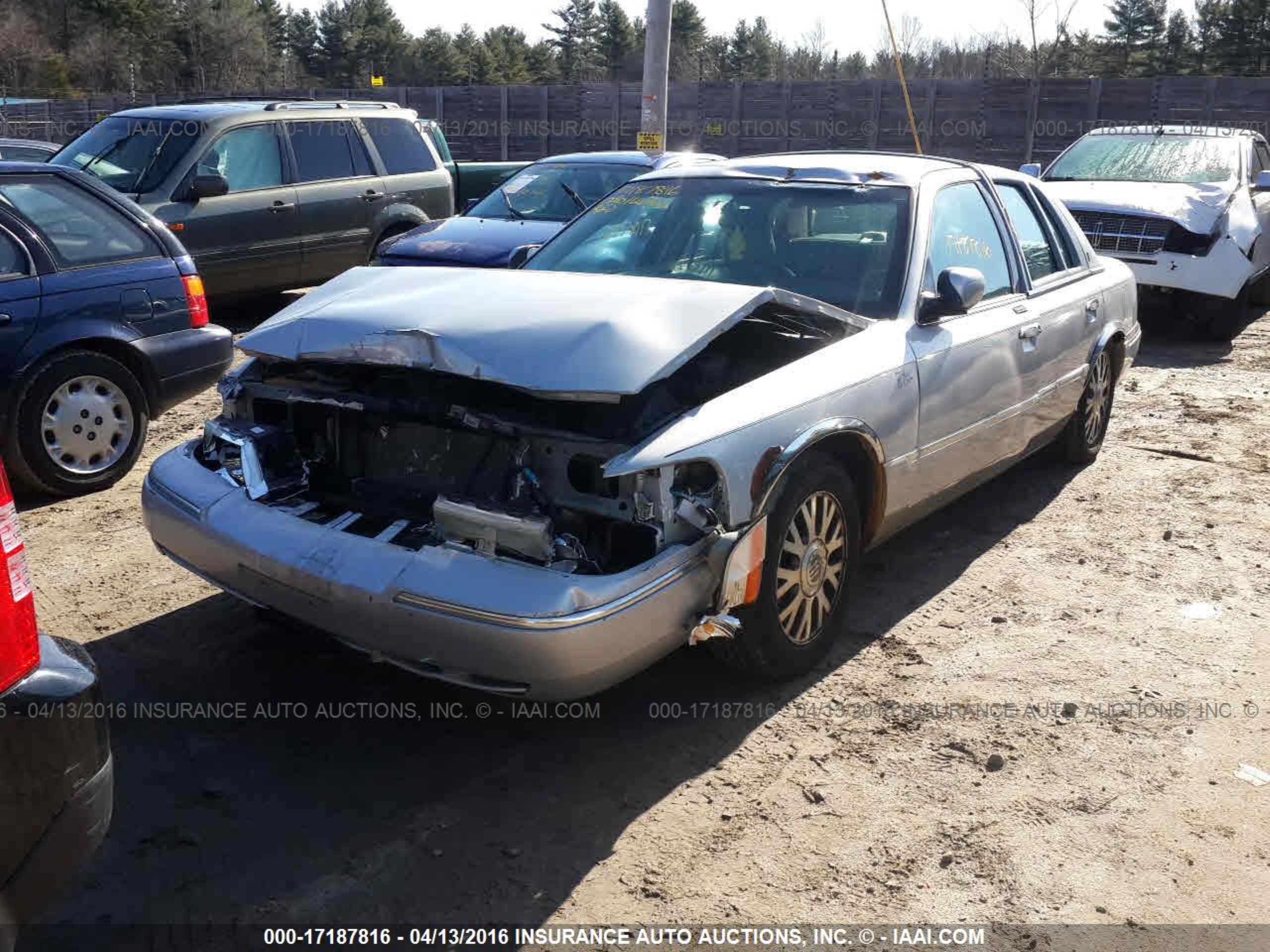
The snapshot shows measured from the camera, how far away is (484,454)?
3656 millimetres

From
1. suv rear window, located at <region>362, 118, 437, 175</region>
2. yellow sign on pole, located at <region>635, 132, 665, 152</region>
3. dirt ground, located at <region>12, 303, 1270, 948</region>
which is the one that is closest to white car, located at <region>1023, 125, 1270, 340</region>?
yellow sign on pole, located at <region>635, 132, 665, 152</region>

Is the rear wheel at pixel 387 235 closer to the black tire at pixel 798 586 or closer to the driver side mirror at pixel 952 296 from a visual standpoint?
the driver side mirror at pixel 952 296

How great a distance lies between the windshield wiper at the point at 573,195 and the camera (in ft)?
32.6

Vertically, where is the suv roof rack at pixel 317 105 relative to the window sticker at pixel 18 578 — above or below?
above

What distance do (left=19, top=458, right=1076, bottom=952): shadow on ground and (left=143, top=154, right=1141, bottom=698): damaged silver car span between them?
38 centimetres

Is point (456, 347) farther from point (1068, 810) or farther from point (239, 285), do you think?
point (239, 285)

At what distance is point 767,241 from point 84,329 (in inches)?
134

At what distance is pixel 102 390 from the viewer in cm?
584

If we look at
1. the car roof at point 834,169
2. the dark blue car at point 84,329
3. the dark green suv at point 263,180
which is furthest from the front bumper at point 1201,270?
the dark blue car at point 84,329

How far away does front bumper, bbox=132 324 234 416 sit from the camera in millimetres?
6020

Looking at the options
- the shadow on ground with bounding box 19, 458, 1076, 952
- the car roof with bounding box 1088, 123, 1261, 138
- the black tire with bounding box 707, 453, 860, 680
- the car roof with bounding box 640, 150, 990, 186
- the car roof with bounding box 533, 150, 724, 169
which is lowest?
the shadow on ground with bounding box 19, 458, 1076, 952

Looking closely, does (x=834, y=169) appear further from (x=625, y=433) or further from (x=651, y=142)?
(x=651, y=142)

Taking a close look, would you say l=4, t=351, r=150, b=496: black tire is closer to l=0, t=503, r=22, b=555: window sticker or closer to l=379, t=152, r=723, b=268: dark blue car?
l=0, t=503, r=22, b=555: window sticker

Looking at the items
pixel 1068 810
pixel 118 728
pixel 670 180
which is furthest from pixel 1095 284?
pixel 118 728
